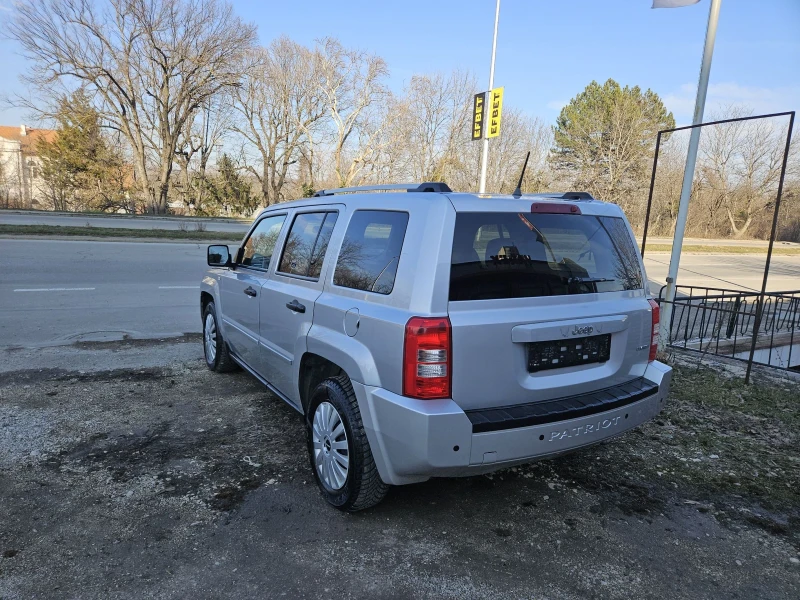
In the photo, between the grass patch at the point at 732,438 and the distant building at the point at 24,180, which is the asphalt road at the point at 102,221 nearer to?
the distant building at the point at 24,180

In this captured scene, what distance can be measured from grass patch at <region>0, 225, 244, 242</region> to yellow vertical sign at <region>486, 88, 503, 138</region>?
10969 mm

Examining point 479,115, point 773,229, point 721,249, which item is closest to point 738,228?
point 721,249

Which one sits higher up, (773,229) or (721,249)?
(773,229)

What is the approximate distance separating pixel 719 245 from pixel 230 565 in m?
35.9

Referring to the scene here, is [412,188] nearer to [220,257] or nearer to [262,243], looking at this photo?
[262,243]

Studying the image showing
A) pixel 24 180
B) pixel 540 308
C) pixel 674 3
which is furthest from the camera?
pixel 24 180

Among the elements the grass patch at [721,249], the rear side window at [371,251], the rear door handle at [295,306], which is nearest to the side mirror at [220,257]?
the rear door handle at [295,306]

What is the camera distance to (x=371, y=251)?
291 centimetres

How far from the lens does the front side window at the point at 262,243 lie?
4168 mm

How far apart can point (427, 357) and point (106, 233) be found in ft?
64.9

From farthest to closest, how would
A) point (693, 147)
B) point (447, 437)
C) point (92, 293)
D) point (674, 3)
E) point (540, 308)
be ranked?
point (92, 293)
point (674, 3)
point (693, 147)
point (540, 308)
point (447, 437)

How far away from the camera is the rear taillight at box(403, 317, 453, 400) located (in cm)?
239

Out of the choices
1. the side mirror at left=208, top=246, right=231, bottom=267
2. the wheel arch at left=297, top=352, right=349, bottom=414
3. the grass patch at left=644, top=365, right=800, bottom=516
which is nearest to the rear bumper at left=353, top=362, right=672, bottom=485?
the wheel arch at left=297, top=352, right=349, bottom=414

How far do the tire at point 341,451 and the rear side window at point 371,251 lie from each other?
569mm
